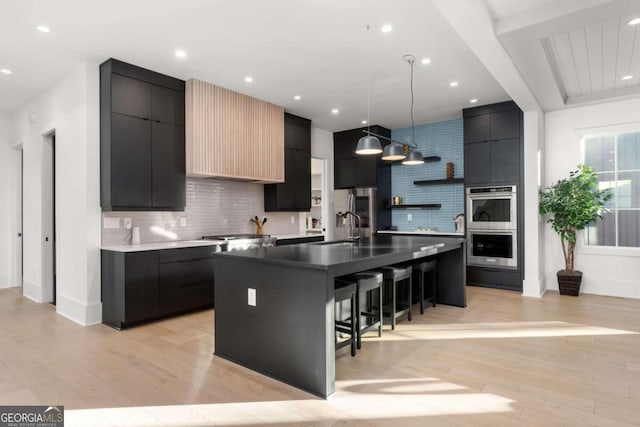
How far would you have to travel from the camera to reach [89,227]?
3.91 meters

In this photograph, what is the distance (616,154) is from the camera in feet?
16.9

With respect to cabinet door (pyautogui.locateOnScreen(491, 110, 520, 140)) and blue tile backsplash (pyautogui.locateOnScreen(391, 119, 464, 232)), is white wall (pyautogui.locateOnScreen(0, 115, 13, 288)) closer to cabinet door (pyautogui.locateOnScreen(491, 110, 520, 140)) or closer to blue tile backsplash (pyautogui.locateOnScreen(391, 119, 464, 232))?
blue tile backsplash (pyautogui.locateOnScreen(391, 119, 464, 232))

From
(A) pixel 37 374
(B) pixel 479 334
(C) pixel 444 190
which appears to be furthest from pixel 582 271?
(A) pixel 37 374

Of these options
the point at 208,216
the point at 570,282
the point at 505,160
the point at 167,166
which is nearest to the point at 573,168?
the point at 505,160

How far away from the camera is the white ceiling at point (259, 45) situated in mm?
2975

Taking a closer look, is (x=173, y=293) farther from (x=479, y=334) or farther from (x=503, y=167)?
(x=503, y=167)

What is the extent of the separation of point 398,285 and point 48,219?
4825mm

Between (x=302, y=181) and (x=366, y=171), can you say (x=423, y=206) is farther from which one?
(x=302, y=181)

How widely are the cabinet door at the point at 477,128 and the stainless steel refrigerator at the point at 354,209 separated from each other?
192cm

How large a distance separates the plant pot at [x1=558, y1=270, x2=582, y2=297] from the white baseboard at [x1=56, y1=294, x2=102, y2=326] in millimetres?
6009

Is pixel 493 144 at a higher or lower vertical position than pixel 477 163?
higher

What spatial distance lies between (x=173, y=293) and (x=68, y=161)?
1.99 m

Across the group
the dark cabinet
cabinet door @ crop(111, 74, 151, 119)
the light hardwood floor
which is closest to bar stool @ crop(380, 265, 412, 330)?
the light hardwood floor

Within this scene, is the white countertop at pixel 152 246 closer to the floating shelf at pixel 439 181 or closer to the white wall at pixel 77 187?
the white wall at pixel 77 187
